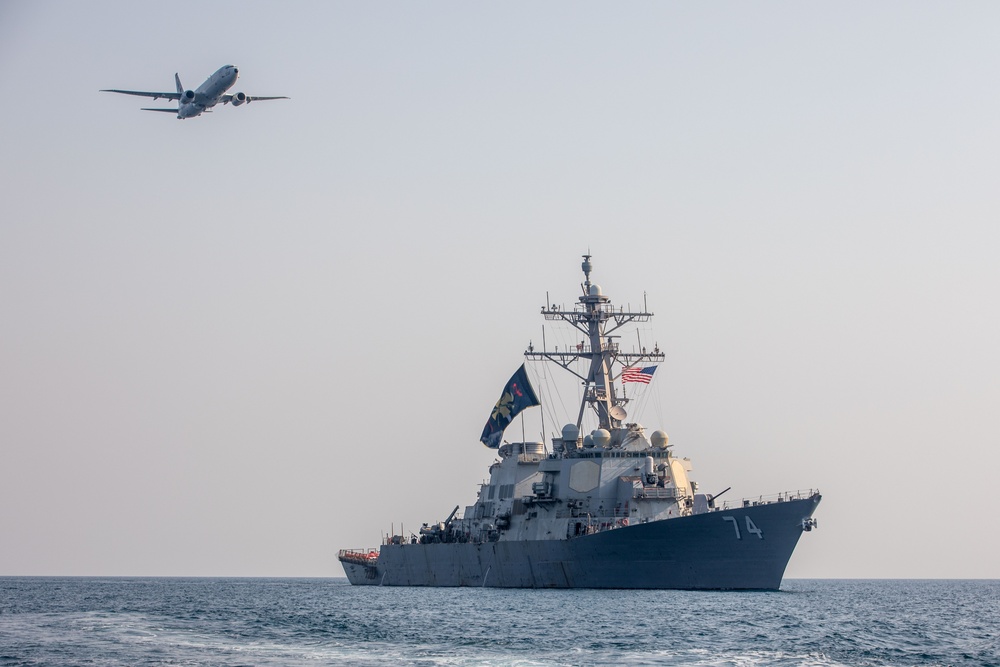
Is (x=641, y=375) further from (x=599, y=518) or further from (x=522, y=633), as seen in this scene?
(x=522, y=633)

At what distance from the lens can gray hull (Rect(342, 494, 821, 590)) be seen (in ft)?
135

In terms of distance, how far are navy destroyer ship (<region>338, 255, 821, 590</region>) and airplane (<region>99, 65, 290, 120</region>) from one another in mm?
18248

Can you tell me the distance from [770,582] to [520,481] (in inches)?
519

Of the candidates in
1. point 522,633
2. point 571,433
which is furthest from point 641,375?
point 522,633

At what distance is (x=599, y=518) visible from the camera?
47.0 meters

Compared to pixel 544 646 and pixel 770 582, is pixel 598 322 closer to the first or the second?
pixel 770 582

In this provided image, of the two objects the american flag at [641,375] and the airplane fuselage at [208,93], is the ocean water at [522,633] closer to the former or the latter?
the american flag at [641,375]

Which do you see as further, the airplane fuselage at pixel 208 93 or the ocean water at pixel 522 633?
the airplane fuselage at pixel 208 93

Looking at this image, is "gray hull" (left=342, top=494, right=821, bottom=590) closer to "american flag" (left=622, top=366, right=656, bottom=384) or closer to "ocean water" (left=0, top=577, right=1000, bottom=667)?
"ocean water" (left=0, top=577, right=1000, bottom=667)

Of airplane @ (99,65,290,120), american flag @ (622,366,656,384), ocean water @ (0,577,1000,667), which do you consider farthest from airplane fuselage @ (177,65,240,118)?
american flag @ (622,366,656,384)

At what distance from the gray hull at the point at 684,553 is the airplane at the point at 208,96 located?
62.2ft

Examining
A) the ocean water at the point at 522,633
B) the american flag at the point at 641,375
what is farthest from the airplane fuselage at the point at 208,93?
the american flag at the point at 641,375

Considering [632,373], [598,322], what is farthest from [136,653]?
[598,322]

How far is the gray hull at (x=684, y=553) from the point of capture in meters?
41.1
